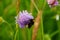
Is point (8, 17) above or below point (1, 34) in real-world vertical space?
above

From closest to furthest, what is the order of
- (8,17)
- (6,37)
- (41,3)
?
(41,3), (6,37), (8,17)

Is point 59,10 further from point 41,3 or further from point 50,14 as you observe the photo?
point 41,3

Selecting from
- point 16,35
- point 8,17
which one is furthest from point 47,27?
point 16,35

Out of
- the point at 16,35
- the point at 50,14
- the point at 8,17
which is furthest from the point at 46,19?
the point at 16,35

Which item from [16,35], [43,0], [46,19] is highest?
[46,19]

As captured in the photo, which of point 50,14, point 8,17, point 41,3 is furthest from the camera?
point 50,14

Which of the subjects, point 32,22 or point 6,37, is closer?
point 32,22

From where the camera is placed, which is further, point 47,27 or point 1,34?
point 47,27

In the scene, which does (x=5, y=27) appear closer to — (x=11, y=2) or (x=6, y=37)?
(x=6, y=37)

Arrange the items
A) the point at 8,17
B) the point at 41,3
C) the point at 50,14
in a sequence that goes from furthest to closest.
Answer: the point at 50,14 → the point at 8,17 → the point at 41,3
